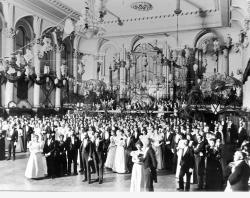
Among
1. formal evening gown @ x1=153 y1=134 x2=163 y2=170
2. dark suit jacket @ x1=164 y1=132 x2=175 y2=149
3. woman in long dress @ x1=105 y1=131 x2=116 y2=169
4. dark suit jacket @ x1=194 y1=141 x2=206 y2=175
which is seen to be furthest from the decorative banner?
woman in long dress @ x1=105 y1=131 x2=116 y2=169

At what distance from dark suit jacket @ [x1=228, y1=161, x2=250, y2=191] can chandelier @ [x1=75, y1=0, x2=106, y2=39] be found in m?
4.21

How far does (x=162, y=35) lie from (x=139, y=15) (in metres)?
0.73

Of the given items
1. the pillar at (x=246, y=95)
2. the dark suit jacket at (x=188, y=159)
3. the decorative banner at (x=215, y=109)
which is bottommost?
the dark suit jacket at (x=188, y=159)

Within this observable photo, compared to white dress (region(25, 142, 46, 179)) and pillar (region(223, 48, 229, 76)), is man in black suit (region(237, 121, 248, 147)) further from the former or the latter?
white dress (region(25, 142, 46, 179))

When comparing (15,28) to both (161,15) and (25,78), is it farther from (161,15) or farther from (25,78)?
(161,15)

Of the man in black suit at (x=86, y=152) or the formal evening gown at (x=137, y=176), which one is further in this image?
the man in black suit at (x=86, y=152)

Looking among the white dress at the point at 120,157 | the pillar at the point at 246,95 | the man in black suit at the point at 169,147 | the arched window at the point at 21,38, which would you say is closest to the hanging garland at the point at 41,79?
the arched window at the point at 21,38

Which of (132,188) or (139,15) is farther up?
(139,15)

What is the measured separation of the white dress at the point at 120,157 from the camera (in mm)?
6793

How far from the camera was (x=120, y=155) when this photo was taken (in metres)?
7.11

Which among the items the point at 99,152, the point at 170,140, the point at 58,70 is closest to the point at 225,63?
the point at 170,140

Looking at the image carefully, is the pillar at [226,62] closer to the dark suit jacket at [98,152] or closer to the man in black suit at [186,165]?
the man in black suit at [186,165]

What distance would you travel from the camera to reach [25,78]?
23.4 feet

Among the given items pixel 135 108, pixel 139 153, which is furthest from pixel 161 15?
pixel 139 153
